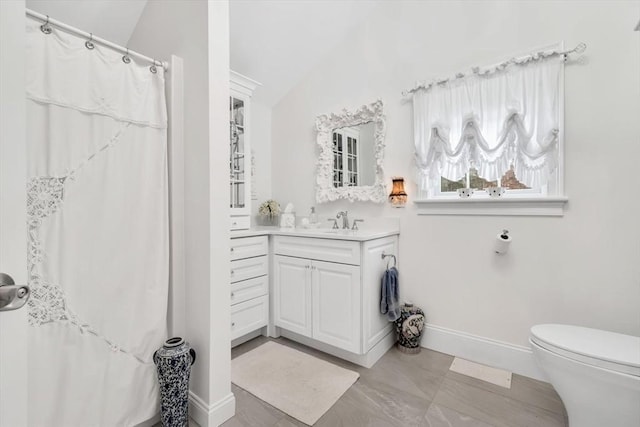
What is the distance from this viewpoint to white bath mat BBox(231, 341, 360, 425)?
1.74 m

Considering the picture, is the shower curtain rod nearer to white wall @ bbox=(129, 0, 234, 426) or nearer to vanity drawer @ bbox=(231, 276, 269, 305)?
white wall @ bbox=(129, 0, 234, 426)

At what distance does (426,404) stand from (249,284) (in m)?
1.50

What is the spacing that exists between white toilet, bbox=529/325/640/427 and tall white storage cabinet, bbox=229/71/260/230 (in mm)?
2248

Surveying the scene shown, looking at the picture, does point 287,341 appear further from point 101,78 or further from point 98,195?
point 101,78

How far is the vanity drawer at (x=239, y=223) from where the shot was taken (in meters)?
2.59

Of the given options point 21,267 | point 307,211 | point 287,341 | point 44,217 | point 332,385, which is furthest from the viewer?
point 307,211

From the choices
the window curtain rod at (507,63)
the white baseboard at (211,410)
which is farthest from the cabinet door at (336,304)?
the window curtain rod at (507,63)

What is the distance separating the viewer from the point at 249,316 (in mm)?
2445

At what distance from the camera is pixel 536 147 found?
1950 millimetres

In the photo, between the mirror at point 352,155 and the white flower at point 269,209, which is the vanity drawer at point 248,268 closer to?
the white flower at point 269,209

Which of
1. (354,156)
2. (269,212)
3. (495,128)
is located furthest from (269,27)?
(495,128)

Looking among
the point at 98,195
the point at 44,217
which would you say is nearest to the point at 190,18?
the point at 98,195

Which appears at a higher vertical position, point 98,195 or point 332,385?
point 98,195

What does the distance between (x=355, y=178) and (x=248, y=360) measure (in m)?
1.78
